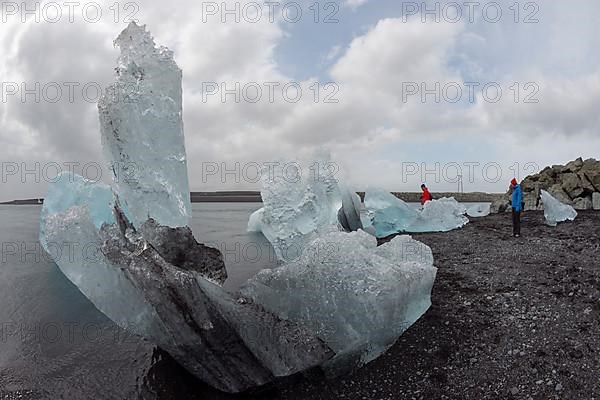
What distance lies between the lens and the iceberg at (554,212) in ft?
43.8

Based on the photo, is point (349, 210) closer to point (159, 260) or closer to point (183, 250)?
point (183, 250)

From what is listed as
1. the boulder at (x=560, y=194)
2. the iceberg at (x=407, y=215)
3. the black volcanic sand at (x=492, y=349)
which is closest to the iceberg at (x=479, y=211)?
the boulder at (x=560, y=194)

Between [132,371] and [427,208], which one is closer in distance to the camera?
[132,371]

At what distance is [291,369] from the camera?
167 inches

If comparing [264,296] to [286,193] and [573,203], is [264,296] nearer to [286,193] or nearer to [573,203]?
[286,193]

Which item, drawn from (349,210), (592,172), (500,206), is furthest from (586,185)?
(349,210)

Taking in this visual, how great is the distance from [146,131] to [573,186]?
19.3 meters

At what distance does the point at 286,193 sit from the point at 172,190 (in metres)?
4.78

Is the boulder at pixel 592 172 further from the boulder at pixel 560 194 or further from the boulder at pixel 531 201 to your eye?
the boulder at pixel 531 201

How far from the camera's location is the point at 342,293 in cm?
439

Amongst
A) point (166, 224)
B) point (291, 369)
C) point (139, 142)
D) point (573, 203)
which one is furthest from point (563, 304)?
point (573, 203)

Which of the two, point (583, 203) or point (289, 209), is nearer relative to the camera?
point (289, 209)

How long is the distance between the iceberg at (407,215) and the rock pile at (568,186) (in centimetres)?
609

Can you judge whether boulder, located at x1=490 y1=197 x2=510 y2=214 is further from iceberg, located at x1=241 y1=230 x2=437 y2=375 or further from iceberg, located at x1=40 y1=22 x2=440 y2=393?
iceberg, located at x1=241 y1=230 x2=437 y2=375
